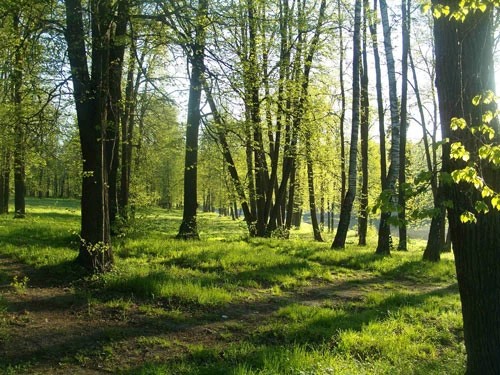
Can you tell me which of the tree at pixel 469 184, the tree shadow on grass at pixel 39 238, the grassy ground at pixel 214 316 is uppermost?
the tree at pixel 469 184

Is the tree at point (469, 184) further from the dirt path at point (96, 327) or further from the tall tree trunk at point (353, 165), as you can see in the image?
the tall tree trunk at point (353, 165)

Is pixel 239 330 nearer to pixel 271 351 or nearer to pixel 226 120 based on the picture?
pixel 271 351

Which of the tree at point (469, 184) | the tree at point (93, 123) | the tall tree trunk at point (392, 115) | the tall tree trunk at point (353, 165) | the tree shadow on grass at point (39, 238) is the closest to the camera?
the tree at point (469, 184)

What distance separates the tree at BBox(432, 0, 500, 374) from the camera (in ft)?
15.3

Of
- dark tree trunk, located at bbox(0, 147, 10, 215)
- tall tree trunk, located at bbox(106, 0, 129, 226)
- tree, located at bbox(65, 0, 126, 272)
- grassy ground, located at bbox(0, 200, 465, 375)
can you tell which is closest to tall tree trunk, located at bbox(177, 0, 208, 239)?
tall tree trunk, located at bbox(106, 0, 129, 226)

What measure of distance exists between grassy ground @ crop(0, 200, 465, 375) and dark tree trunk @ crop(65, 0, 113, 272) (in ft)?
1.75

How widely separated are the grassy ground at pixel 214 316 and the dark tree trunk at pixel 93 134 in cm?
53

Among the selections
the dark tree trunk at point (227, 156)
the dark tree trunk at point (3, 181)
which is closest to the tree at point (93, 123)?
the dark tree trunk at point (227, 156)

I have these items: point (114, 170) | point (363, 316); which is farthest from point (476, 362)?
point (114, 170)

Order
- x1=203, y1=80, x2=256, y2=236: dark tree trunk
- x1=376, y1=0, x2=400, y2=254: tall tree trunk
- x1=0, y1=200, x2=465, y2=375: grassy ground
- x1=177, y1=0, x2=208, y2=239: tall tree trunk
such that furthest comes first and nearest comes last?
x1=376, y1=0, x2=400, y2=254: tall tree trunk → x1=177, y1=0, x2=208, y2=239: tall tree trunk → x1=203, y1=80, x2=256, y2=236: dark tree trunk → x1=0, y1=200, x2=465, y2=375: grassy ground

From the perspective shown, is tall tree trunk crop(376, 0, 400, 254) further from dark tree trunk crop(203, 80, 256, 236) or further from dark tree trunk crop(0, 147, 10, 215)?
dark tree trunk crop(0, 147, 10, 215)

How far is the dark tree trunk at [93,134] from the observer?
27.5 ft

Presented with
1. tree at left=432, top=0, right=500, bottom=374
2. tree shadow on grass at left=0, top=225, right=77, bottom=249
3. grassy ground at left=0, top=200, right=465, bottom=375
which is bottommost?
grassy ground at left=0, top=200, right=465, bottom=375

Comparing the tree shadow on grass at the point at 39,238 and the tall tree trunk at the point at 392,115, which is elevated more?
the tall tree trunk at the point at 392,115
